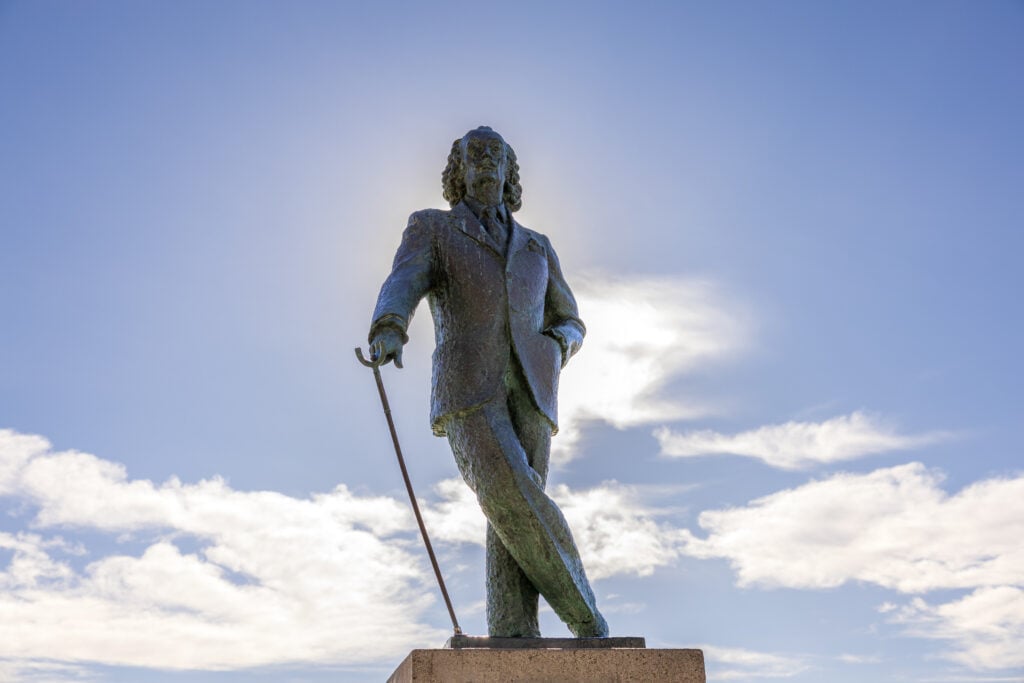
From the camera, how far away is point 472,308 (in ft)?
20.5

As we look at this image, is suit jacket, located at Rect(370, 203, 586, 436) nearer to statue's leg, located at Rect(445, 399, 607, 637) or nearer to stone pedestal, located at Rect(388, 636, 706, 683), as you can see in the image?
statue's leg, located at Rect(445, 399, 607, 637)

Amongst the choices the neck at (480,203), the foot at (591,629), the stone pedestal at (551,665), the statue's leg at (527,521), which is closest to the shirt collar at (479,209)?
the neck at (480,203)

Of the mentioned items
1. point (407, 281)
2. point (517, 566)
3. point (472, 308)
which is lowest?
point (517, 566)

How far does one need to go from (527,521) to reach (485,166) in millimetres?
2373

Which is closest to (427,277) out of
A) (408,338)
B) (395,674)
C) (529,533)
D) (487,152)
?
(408,338)

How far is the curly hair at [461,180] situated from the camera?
7.02 meters

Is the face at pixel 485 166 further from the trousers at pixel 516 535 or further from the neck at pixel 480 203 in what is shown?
Answer: the trousers at pixel 516 535

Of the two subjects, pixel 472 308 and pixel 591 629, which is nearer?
pixel 591 629

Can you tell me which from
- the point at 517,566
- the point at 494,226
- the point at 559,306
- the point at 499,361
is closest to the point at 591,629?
the point at 517,566

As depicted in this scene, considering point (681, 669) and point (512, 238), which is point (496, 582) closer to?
point (681, 669)

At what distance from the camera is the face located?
6.80 meters

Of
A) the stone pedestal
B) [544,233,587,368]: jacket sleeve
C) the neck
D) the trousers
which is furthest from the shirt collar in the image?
the stone pedestal

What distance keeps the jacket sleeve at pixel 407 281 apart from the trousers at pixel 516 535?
676mm

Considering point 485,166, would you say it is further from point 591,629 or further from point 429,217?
point 591,629
